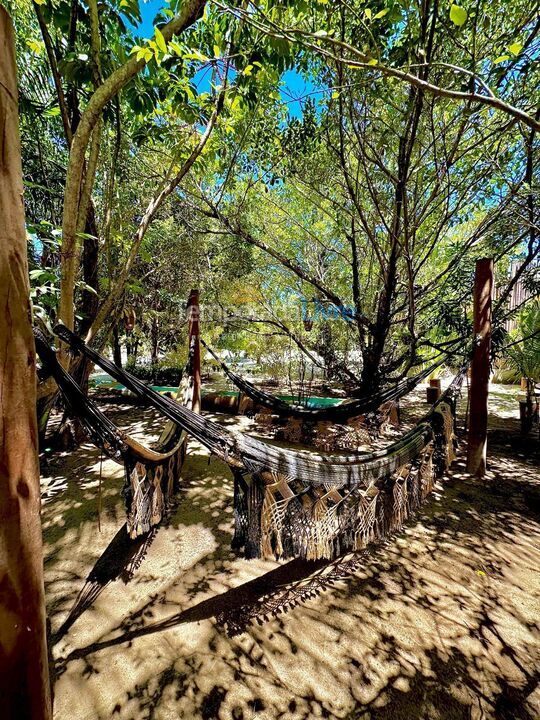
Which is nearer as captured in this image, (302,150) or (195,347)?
(195,347)

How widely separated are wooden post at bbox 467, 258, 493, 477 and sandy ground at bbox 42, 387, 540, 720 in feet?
1.73

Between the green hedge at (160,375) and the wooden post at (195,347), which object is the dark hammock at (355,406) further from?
the green hedge at (160,375)

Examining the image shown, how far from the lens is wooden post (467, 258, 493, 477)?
7.69ft

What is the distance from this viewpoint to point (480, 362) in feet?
7.91

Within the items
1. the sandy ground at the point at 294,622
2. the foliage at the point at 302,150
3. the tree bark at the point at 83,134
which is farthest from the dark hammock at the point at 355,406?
the tree bark at the point at 83,134

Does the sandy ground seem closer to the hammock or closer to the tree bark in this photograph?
the hammock

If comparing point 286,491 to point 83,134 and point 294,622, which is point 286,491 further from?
point 83,134

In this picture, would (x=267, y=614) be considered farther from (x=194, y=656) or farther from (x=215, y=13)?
(x=215, y=13)

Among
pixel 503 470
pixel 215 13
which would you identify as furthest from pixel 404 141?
pixel 503 470

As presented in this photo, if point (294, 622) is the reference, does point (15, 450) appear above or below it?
above

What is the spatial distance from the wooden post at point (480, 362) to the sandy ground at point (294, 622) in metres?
0.53

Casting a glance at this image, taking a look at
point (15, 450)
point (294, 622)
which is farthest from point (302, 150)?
point (294, 622)

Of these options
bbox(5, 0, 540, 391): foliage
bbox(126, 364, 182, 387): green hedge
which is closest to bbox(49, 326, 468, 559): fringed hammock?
bbox(5, 0, 540, 391): foliage

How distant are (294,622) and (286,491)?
0.48m
